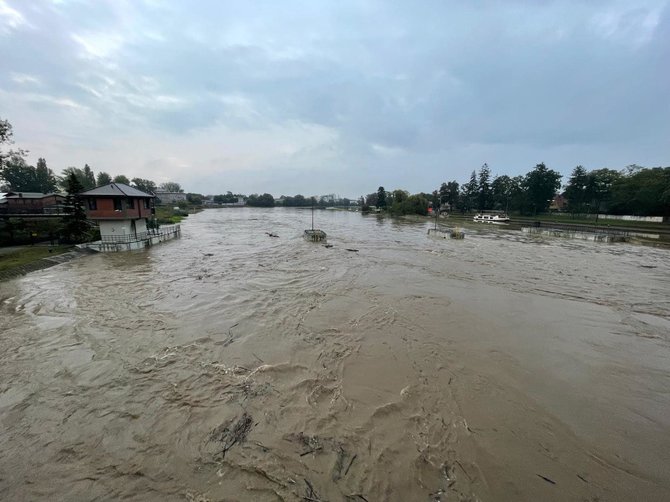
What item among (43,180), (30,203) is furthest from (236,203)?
(30,203)

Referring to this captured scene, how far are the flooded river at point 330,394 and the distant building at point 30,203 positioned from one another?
33586 millimetres

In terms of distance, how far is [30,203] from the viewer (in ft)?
138

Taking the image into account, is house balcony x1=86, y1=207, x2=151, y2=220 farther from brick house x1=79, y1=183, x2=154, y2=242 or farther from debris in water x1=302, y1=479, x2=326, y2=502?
debris in water x1=302, y1=479, x2=326, y2=502

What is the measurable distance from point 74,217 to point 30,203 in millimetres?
27639

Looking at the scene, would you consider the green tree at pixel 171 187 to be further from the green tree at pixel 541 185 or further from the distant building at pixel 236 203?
the green tree at pixel 541 185

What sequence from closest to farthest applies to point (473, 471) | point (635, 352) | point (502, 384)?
1. point (473, 471)
2. point (502, 384)
3. point (635, 352)

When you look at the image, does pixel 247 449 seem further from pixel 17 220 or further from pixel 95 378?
pixel 17 220

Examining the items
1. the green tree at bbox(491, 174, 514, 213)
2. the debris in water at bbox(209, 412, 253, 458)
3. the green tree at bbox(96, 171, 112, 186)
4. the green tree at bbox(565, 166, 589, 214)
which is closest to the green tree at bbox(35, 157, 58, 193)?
the green tree at bbox(96, 171, 112, 186)

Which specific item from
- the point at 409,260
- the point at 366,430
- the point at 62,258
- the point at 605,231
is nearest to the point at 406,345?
the point at 366,430

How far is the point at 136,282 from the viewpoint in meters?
16.8

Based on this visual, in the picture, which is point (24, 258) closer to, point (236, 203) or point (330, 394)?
point (330, 394)

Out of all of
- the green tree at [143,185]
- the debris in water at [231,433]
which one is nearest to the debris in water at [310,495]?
the debris in water at [231,433]

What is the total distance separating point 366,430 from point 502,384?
416 centimetres

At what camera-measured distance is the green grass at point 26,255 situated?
694 inches
